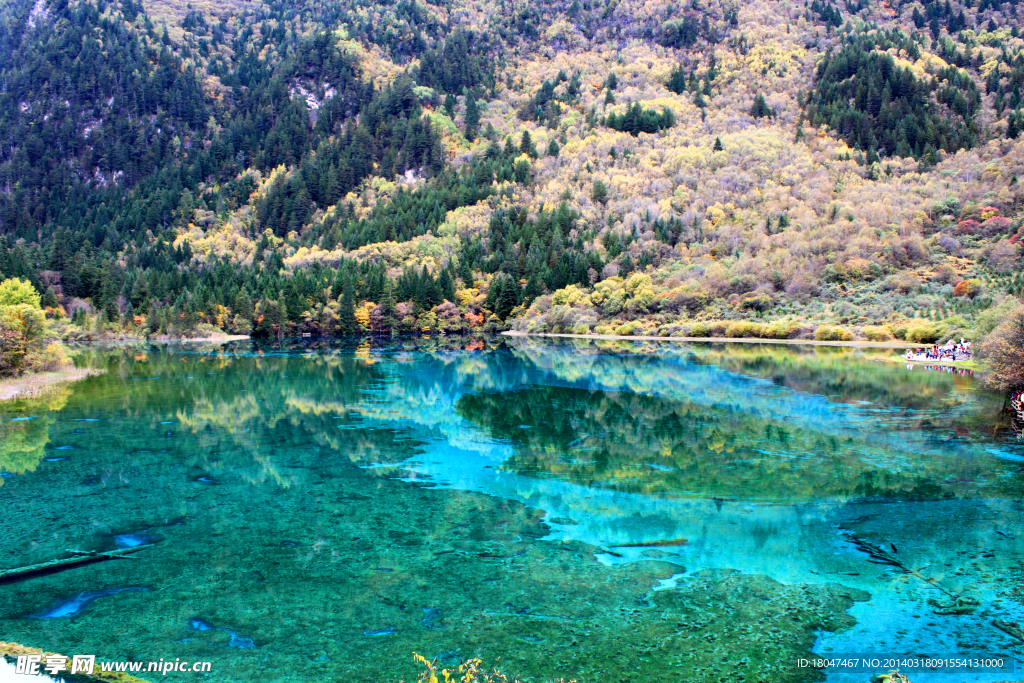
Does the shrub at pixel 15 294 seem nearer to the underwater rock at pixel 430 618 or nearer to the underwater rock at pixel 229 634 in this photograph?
the underwater rock at pixel 229 634

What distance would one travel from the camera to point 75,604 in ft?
31.8

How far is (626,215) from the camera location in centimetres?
13275

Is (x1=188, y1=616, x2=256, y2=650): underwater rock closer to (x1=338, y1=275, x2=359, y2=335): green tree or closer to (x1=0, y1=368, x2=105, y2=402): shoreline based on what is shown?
(x1=0, y1=368, x2=105, y2=402): shoreline

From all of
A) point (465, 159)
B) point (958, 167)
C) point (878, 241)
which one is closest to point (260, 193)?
point (465, 159)

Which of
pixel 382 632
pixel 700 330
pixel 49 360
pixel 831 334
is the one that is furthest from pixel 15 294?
pixel 831 334

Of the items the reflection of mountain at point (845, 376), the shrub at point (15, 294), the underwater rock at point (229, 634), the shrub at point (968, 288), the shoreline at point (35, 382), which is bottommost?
the shoreline at point (35, 382)

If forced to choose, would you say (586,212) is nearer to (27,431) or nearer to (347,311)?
(347,311)

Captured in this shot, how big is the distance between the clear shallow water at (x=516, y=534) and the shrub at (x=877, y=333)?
4316 cm

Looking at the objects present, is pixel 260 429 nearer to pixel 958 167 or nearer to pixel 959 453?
pixel 959 453

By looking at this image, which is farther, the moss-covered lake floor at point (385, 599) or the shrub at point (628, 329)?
the shrub at point (628, 329)

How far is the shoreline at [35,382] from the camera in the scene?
1238 inches

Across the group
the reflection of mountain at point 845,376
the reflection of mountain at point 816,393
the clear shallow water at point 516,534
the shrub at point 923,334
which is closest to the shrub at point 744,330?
the shrub at point 923,334

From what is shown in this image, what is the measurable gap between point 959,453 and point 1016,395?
11838 mm

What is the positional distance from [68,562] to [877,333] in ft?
233
